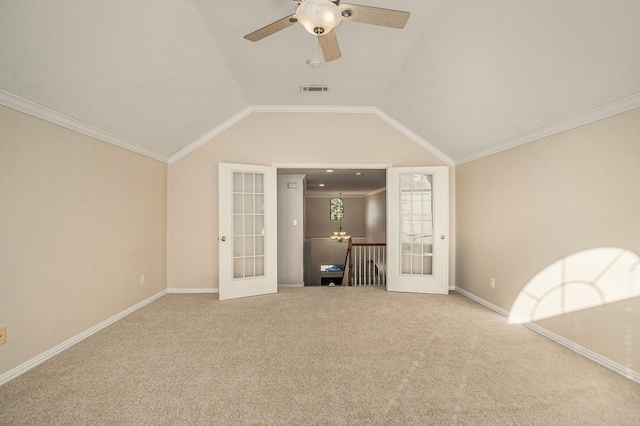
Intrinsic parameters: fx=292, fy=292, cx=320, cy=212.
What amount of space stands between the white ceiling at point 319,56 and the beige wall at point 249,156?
654 mm

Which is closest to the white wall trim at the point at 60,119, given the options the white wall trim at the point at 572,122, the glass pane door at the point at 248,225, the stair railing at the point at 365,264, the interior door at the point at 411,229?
the glass pane door at the point at 248,225

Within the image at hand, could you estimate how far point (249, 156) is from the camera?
192 inches

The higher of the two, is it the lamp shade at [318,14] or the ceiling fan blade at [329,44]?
the ceiling fan blade at [329,44]

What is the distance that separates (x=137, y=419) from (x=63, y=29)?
273cm

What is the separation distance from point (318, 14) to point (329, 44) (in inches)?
16.7

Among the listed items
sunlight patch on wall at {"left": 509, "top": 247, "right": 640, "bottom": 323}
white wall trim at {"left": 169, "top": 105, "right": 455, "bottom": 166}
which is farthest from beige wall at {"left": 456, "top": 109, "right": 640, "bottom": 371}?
white wall trim at {"left": 169, "top": 105, "right": 455, "bottom": 166}

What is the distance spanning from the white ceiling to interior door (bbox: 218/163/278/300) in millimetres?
1066

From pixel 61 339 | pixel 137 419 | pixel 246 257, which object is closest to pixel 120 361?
pixel 61 339

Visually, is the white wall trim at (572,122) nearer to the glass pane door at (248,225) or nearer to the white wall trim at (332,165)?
the white wall trim at (332,165)

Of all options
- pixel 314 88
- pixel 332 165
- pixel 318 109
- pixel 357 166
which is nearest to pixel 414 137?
pixel 357 166

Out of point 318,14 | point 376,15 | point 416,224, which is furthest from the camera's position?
point 416,224

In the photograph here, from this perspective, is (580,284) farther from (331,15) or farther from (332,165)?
(332,165)

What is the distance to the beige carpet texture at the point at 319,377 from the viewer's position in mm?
1899

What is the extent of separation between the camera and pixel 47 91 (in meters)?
2.43
